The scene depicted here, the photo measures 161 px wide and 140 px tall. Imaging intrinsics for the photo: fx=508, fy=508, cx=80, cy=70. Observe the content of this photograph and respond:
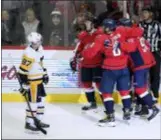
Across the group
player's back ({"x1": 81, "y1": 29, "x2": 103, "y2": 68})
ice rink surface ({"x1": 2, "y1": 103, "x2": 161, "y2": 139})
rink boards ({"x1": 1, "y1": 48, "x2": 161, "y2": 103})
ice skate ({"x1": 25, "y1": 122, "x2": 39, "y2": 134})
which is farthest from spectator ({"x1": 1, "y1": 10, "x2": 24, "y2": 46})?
ice skate ({"x1": 25, "y1": 122, "x2": 39, "y2": 134})

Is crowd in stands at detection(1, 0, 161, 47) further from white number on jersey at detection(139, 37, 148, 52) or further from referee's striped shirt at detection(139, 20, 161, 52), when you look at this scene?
white number on jersey at detection(139, 37, 148, 52)

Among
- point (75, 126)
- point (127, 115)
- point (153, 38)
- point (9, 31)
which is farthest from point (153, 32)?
point (9, 31)

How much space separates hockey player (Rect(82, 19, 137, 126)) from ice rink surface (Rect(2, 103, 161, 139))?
18 cm

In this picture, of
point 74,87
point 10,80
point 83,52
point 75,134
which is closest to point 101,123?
point 75,134

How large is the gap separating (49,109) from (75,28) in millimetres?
1108

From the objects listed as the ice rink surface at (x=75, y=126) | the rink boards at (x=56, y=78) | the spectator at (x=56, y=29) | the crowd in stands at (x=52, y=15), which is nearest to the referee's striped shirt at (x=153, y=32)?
the ice rink surface at (x=75, y=126)

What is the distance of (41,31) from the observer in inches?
240

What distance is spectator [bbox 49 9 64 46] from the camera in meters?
5.96

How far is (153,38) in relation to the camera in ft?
16.9

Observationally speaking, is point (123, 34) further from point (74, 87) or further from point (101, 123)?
point (74, 87)

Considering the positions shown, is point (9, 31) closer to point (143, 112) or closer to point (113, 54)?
point (113, 54)

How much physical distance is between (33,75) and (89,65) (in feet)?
2.87

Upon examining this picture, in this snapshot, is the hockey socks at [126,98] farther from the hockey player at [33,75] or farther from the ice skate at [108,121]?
the hockey player at [33,75]

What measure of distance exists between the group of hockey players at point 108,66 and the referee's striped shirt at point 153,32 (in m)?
0.14
